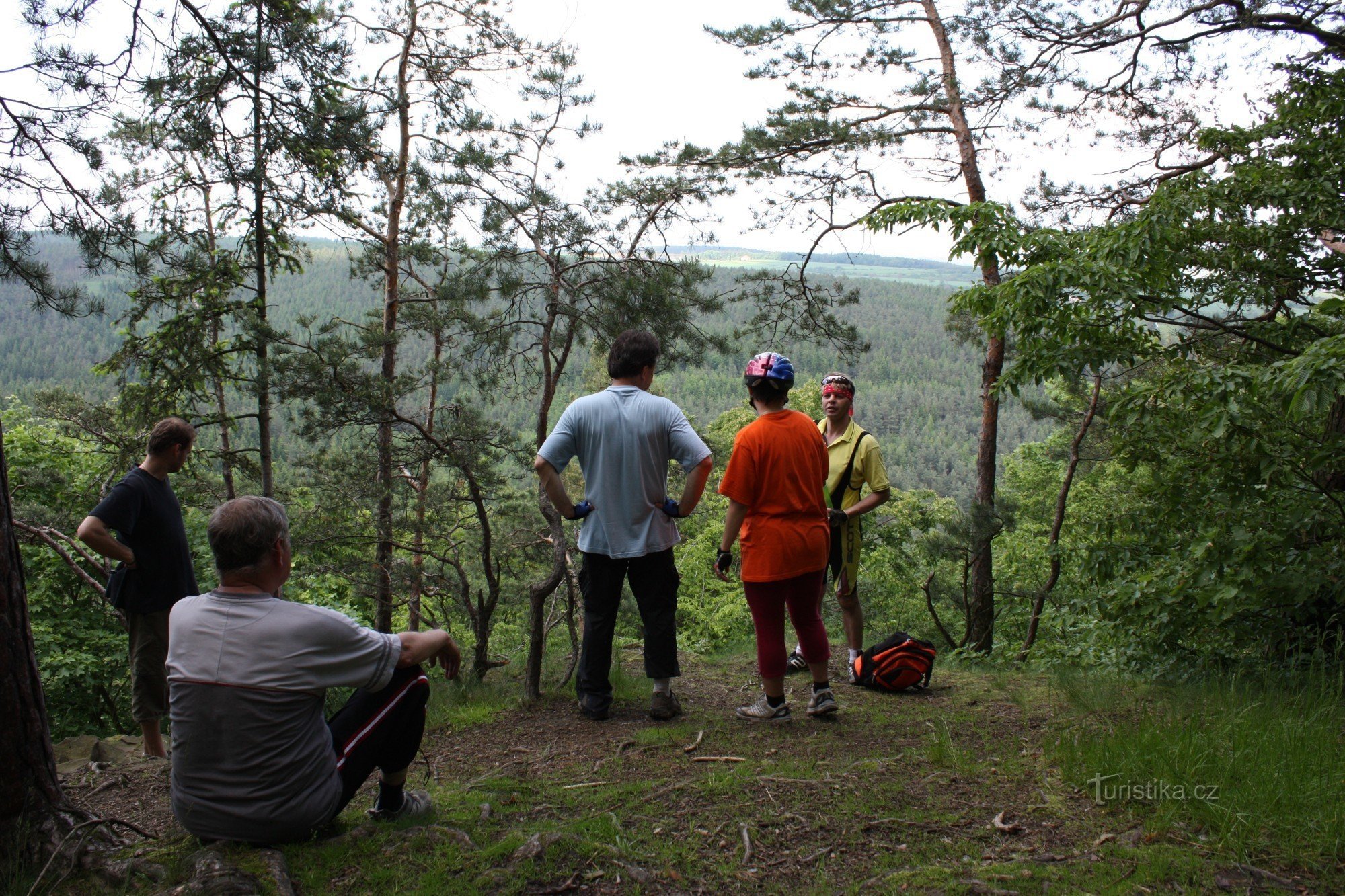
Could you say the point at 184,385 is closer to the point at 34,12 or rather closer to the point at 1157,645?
the point at 34,12

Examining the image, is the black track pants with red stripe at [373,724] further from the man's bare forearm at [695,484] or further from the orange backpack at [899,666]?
the orange backpack at [899,666]

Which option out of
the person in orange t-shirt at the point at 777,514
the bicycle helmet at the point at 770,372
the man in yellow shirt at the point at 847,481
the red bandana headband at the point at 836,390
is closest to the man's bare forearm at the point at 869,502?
the man in yellow shirt at the point at 847,481

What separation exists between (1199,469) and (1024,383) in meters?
0.93

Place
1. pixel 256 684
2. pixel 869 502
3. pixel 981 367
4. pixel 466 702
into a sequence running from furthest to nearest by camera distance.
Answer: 1. pixel 981 367
2. pixel 466 702
3. pixel 869 502
4. pixel 256 684

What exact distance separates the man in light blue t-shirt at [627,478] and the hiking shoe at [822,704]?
844mm

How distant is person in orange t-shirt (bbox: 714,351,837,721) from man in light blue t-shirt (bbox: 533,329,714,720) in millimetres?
242

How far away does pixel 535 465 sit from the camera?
12.4 ft

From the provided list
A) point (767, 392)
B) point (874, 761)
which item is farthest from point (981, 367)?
point (874, 761)

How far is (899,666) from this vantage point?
484 cm

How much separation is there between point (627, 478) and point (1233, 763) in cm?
265

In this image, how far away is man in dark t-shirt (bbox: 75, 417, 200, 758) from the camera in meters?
3.96

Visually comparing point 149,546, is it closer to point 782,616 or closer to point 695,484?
point 695,484

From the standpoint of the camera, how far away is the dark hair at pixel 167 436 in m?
3.99

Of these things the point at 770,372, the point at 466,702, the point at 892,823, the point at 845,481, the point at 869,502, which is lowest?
the point at 466,702
